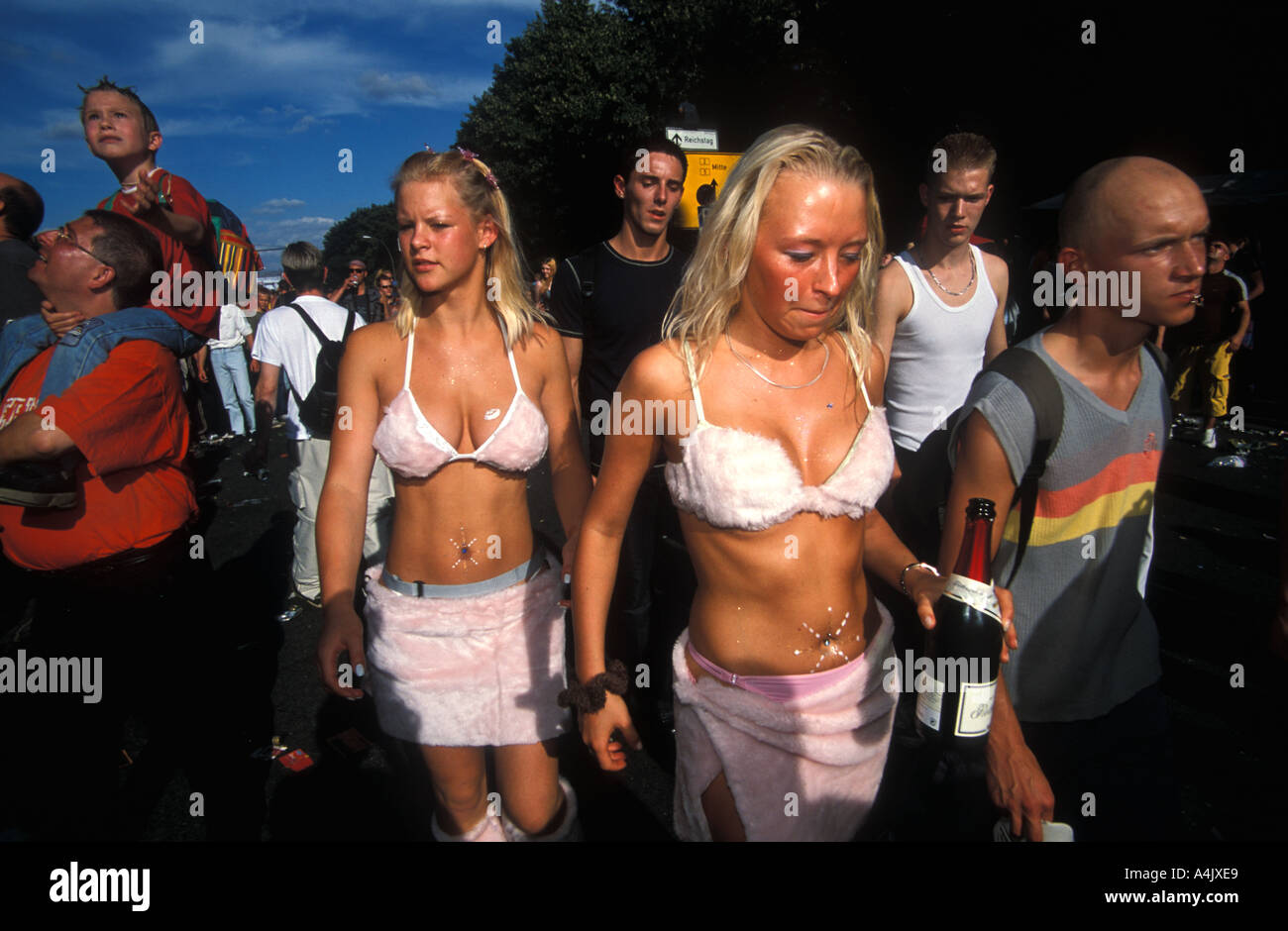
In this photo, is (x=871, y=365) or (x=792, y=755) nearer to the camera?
(x=792, y=755)

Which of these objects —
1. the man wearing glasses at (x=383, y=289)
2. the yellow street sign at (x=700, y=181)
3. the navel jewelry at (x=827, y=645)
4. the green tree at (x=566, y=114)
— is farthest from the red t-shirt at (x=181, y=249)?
the green tree at (x=566, y=114)

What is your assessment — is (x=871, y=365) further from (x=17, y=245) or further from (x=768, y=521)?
(x=17, y=245)

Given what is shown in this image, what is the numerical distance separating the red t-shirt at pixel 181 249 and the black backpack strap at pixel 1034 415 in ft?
10.4

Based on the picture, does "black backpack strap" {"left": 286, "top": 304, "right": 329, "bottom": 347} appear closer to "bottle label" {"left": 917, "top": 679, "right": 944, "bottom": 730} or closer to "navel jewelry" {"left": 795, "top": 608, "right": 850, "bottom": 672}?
"navel jewelry" {"left": 795, "top": 608, "right": 850, "bottom": 672}

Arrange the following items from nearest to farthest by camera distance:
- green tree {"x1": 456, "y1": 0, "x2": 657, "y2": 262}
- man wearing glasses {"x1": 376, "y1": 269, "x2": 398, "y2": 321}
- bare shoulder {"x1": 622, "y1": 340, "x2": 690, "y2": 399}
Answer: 1. bare shoulder {"x1": 622, "y1": 340, "x2": 690, "y2": 399}
2. man wearing glasses {"x1": 376, "y1": 269, "x2": 398, "y2": 321}
3. green tree {"x1": 456, "y1": 0, "x2": 657, "y2": 262}

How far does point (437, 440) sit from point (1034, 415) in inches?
69.8

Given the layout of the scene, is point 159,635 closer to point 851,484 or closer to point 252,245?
point 851,484

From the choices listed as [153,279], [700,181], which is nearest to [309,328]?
[153,279]

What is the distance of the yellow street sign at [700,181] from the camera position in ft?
30.6

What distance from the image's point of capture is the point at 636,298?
396 centimetres

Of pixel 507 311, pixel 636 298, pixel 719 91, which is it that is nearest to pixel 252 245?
pixel 636 298

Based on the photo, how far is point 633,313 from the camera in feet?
12.9

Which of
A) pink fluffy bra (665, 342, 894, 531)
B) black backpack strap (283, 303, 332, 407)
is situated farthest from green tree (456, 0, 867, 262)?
pink fluffy bra (665, 342, 894, 531)

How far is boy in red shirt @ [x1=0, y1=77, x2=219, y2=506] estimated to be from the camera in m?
2.49
